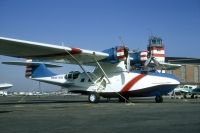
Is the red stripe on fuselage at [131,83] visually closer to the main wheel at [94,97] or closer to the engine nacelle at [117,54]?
the engine nacelle at [117,54]

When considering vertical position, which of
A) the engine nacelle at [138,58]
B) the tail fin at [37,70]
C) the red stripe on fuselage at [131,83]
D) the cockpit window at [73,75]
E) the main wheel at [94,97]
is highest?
the engine nacelle at [138,58]

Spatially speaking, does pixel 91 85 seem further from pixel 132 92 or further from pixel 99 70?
pixel 132 92

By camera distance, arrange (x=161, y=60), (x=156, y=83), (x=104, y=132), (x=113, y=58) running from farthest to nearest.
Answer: (x=161, y=60)
(x=113, y=58)
(x=156, y=83)
(x=104, y=132)

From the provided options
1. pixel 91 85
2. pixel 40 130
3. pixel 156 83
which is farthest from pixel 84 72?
pixel 40 130

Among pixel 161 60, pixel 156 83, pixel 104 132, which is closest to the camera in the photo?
pixel 104 132

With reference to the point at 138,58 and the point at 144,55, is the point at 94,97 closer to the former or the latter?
the point at 138,58

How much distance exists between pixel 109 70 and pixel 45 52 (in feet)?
19.8

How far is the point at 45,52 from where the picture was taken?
960 inches

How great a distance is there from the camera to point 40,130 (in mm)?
8102

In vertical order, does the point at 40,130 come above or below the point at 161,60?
below

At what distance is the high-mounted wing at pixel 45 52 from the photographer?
71.0 ft

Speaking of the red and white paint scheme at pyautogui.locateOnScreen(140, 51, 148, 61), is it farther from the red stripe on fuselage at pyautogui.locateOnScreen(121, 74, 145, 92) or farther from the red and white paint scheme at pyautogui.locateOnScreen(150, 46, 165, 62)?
the red stripe on fuselage at pyautogui.locateOnScreen(121, 74, 145, 92)

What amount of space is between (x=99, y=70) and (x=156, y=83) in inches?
218

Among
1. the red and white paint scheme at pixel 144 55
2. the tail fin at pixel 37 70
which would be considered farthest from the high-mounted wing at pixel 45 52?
the tail fin at pixel 37 70
